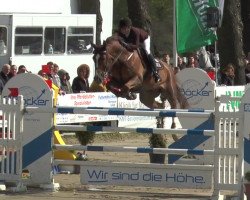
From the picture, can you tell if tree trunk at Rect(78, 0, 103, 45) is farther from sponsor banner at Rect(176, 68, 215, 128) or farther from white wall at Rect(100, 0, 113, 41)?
sponsor banner at Rect(176, 68, 215, 128)

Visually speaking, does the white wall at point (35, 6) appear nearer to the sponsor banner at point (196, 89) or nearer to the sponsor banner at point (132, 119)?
the sponsor banner at point (132, 119)

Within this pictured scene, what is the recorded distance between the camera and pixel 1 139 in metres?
15.4

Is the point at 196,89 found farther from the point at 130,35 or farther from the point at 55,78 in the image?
the point at 55,78

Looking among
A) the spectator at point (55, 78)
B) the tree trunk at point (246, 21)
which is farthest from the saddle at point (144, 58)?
the tree trunk at point (246, 21)

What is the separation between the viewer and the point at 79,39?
3262cm

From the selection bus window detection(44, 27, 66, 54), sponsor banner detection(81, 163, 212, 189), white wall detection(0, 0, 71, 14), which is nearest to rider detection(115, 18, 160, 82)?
sponsor banner detection(81, 163, 212, 189)

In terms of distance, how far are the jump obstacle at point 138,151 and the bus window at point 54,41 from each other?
1569 cm

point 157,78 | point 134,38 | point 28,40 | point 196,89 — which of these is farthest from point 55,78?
point 28,40

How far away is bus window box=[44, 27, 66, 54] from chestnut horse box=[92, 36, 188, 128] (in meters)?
11.3

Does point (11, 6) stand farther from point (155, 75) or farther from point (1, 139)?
point (1, 139)

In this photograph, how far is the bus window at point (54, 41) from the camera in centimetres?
3125

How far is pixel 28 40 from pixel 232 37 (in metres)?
7.67

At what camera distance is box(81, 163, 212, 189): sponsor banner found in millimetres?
14781

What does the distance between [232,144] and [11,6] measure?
56.7ft
